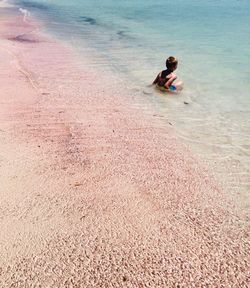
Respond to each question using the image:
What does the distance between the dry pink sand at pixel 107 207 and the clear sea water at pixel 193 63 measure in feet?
1.89

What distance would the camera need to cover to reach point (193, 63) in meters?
12.8

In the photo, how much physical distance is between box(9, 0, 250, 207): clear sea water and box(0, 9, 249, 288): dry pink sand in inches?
22.7

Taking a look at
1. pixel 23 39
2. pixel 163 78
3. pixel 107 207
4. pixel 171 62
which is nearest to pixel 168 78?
pixel 163 78

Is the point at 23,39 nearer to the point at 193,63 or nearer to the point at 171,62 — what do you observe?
the point at 193,63

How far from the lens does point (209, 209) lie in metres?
4.43

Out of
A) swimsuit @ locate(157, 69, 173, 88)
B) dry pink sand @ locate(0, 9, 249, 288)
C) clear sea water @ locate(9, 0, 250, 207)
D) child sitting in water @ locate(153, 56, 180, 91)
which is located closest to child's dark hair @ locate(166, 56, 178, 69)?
A: child sitting in water @ locate(153, 56, 180, 91)

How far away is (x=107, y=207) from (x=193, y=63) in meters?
9.57

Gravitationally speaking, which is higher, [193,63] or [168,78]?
[168,78]

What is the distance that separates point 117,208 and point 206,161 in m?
1.98

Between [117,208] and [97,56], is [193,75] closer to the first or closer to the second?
[97,56]

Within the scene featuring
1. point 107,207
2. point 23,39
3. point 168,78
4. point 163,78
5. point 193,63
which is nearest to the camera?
point 107,207

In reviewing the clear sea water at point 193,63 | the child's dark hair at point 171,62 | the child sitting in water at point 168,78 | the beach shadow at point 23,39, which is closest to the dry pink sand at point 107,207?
the clear sea water at point 193,63

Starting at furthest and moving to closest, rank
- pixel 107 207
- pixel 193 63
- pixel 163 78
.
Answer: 1. pixel 193 63
2. pixel 163 78
3. pixel 107 207

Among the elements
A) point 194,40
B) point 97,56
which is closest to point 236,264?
point 97,56
